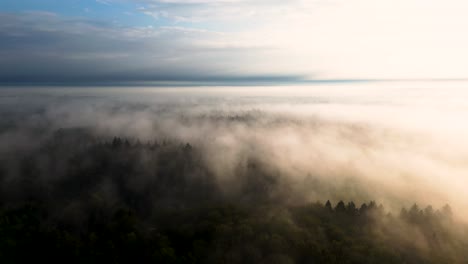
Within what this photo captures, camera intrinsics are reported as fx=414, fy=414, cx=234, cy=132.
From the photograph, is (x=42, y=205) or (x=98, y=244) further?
(x=42, y=205)

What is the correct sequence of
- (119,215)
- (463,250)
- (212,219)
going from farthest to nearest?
1. (119,215)
2. (212,219)
3. (463,250)

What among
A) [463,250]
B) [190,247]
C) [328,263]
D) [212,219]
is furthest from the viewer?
[212,219]

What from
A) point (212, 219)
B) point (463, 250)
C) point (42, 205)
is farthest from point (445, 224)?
point (42, 205)

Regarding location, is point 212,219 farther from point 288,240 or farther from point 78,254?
point 78,254

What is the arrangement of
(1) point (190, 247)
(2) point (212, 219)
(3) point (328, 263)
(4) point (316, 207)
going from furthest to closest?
(4) point (316, 207), (2) point (212, 219), (1) point (190, 247), (3) point (328, 263)

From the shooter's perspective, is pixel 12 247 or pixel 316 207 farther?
pixel 316 207

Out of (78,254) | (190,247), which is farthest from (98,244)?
(190,247)

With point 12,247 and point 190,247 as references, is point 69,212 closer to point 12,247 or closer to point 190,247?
point 12,247

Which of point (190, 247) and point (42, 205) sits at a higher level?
point (190, 247)

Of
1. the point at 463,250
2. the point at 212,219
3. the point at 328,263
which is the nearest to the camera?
the point at 328,263
